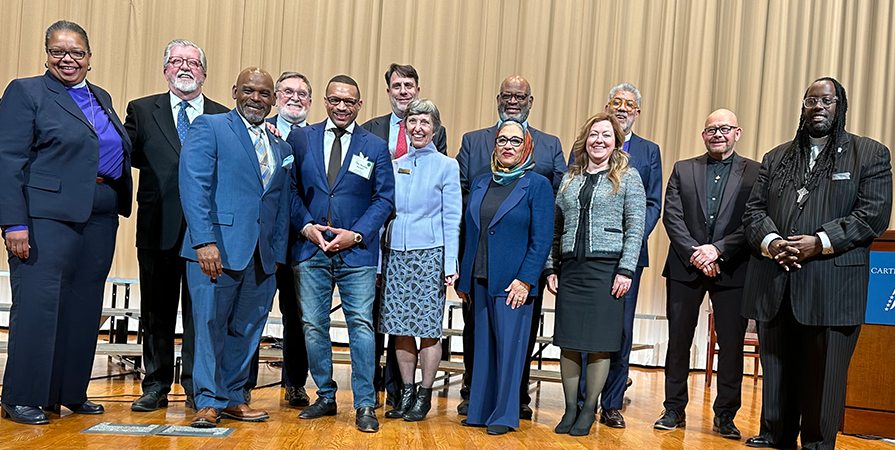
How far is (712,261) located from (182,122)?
2821mm

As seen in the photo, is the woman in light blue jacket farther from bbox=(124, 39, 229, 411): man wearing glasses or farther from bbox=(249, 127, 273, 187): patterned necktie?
bbox=(124, 39, 229, 411): man wearing glasses

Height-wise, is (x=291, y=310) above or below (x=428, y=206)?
below

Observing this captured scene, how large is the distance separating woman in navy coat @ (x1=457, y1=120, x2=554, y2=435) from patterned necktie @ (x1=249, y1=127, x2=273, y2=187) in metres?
1.05

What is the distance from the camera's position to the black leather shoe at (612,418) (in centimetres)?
419

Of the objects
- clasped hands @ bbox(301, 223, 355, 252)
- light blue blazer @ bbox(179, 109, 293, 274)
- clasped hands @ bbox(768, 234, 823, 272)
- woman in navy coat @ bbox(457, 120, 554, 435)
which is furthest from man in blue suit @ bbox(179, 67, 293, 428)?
clasped hands @ bbox(768, 234, 823, 272)

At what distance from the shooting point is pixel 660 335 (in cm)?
782

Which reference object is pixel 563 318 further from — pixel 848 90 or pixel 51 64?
pixel 848 90

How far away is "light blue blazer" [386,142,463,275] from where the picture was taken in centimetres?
391

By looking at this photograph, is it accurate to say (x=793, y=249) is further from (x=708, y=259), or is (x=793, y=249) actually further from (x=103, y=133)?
(x=103, y=133)

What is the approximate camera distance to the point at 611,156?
3994mm

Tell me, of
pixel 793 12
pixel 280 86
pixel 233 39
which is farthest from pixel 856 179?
pixel 233 39

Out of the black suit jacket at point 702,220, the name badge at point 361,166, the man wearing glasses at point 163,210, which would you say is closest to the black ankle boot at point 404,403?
the man wearing glasses at point 163,210

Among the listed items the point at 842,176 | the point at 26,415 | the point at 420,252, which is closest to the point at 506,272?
the point at 420,252

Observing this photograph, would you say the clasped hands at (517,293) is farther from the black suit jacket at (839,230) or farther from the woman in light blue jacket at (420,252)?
the black suit jacket at (839,230)
